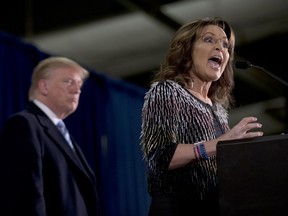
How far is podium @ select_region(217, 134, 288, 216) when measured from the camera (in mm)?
1227

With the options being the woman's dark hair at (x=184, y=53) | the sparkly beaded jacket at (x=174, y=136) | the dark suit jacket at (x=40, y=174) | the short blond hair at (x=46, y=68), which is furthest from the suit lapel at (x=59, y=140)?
the sparkly beaded jacket at (x=174, y=136)

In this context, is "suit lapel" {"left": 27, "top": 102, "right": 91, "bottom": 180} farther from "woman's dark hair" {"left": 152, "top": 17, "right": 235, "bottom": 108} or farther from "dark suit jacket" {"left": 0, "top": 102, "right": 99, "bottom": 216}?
"woman's dark hair" {"left": 152, "top": 17, "right": 235, "bottom": 108}

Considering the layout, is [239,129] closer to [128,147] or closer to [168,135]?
[168,135]

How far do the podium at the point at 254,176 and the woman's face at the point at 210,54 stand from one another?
1.18ft

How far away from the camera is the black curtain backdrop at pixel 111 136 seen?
3.95 meters

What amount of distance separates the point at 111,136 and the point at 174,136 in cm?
276

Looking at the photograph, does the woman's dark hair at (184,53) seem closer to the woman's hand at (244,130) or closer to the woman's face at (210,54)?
the woman's face at (210,54)

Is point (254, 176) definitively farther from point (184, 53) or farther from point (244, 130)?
point (184, 53)

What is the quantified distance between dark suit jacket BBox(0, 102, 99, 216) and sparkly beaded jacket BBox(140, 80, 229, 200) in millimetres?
897

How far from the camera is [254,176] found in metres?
1.25

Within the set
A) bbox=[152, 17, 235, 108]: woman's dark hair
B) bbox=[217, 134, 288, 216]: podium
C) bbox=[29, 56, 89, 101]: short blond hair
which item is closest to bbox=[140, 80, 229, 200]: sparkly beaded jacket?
bbox=[152, 17, 235, 108]: woman's dark hair

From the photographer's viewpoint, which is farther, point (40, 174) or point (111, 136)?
point (111, 136)

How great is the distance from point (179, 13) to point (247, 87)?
5.32 feet

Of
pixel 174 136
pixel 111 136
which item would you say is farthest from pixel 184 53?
pixel 111 136
